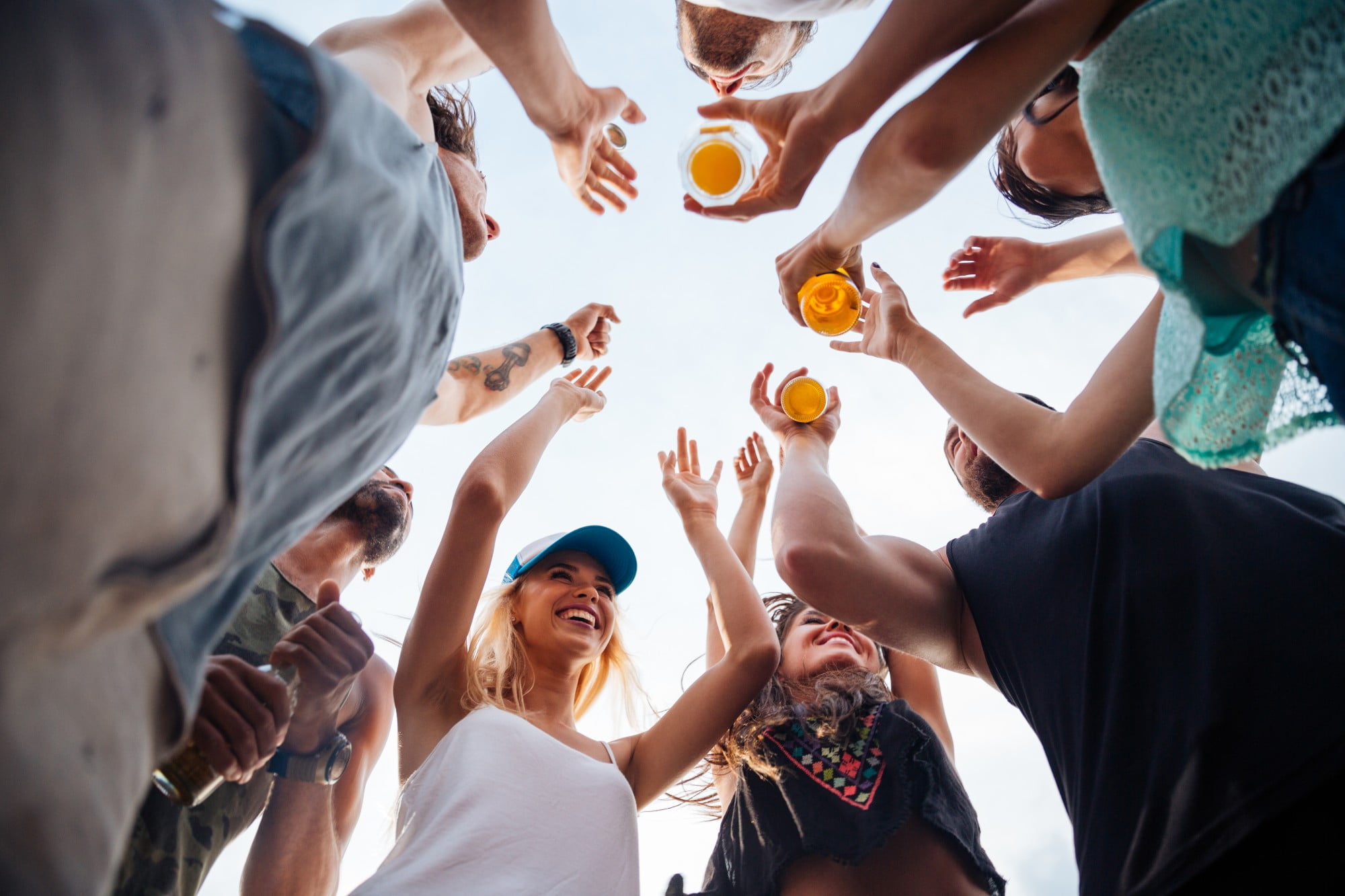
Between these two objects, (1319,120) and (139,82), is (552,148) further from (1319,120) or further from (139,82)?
(1319,120)

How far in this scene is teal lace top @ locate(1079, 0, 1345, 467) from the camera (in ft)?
3.13

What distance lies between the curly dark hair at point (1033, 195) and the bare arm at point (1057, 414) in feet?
2.12

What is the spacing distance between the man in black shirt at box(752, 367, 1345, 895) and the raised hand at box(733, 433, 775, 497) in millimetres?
1289

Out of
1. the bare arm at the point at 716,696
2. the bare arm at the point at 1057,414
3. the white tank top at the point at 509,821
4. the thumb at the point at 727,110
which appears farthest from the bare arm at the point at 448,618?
the bare arm at the point at 1057,414

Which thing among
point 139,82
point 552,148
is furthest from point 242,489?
point 552,148

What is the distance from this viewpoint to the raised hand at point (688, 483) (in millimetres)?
3225

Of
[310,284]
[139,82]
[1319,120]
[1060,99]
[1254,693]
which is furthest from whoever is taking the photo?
[1060,99]

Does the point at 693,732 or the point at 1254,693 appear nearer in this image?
the point at 1254,693

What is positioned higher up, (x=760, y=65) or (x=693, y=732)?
(x=760, y=65)

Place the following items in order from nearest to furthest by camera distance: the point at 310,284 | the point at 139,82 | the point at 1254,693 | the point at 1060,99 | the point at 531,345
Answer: the point at 139,82
the point at 310,284
the point at 1254,693
the point at 1060,99
the point at 531,345

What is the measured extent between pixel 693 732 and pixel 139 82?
2220 mm

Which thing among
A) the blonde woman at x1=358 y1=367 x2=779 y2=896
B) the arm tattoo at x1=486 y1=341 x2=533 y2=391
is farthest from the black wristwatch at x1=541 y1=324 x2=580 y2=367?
the blonde woman at x1=358 y1=367 x2=779 y2=896

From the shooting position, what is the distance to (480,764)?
204cm

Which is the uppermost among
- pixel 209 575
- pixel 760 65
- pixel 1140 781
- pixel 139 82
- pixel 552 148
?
pixel 760 65
